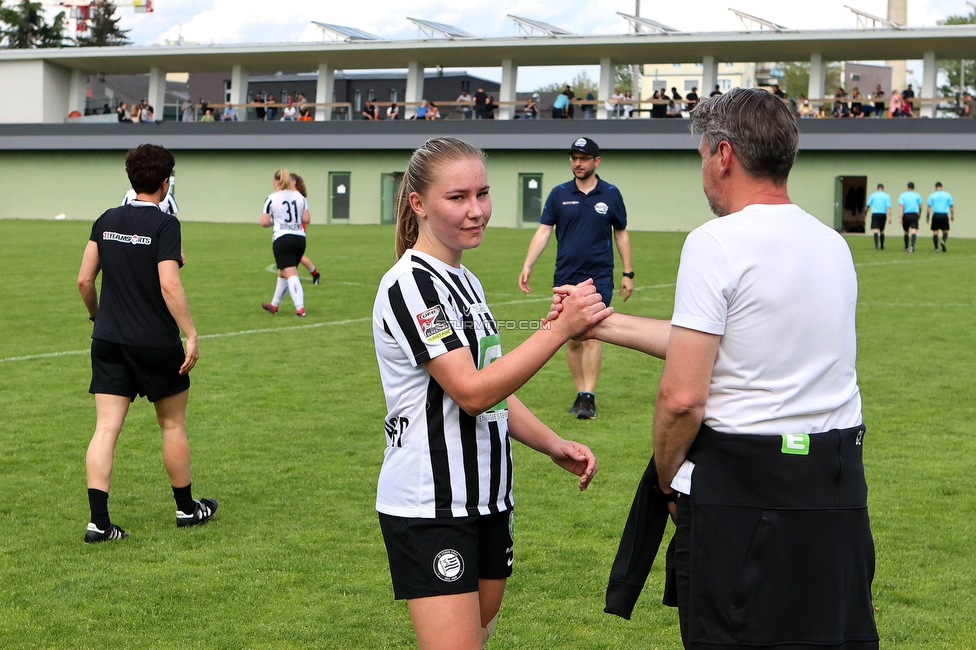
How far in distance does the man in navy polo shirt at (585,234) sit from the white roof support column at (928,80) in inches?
1488

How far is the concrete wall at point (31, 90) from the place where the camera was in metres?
53.9

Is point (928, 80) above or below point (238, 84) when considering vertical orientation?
below

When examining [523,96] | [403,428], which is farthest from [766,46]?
[403,428]

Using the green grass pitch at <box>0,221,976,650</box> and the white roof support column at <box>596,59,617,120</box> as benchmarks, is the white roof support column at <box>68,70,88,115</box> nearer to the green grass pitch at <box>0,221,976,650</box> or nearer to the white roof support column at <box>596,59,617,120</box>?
the white roof support column at <box>596,59,617,120</box>

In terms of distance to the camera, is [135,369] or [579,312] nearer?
[579,312]

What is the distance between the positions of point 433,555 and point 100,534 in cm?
344

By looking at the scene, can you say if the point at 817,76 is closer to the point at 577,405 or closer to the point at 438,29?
the point at 438,29

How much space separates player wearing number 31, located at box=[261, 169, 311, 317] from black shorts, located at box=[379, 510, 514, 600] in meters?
12.0

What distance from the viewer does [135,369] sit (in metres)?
5.70

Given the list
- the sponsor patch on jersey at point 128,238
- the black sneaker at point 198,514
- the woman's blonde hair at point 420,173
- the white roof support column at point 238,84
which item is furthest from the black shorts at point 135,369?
the white roof support column at point 238,84

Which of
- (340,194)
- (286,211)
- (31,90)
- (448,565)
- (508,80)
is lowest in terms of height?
(448,565)

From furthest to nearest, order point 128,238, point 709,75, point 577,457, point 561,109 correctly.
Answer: point 709,75
point 561,109
point 128,238
point 577,457

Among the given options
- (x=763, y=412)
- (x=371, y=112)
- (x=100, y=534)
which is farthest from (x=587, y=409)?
(x=371, y=112)

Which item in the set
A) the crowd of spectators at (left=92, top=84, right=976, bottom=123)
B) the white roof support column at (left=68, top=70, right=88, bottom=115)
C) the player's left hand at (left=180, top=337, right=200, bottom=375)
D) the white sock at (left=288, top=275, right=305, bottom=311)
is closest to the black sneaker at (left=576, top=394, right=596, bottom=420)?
the player's left hand at (left=180, top=337, right=200, bottom=375)
